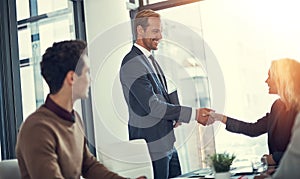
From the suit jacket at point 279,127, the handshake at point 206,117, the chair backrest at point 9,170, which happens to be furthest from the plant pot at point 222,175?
the handshake at point 206,117

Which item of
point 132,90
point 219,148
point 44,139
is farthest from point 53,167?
point 219,148

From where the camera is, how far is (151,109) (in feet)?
7.72

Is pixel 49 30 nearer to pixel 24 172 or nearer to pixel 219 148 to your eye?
pixel 219 148

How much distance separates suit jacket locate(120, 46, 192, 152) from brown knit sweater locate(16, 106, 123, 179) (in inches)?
28.8

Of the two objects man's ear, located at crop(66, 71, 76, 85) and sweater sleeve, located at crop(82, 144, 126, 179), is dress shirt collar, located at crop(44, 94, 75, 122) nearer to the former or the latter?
man's ear, located at crop(66, 71, 76, 85)

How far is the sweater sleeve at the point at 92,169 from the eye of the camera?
5.45 feet

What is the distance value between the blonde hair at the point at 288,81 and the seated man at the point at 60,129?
3.37 feet

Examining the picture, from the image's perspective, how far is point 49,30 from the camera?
3.28 meters

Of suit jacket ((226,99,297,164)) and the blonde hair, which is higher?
the blonde hair

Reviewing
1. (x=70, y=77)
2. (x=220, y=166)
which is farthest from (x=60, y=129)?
(x=220, y=166)

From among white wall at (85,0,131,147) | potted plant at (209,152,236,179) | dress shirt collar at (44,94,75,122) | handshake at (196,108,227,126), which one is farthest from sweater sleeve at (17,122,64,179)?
white wall at (85,0,131,147)

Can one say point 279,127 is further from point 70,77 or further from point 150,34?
point 70,77

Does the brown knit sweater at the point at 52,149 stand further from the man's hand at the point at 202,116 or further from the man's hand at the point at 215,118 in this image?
the man's hand at the point at 215,118

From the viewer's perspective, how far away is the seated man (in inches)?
54.0
